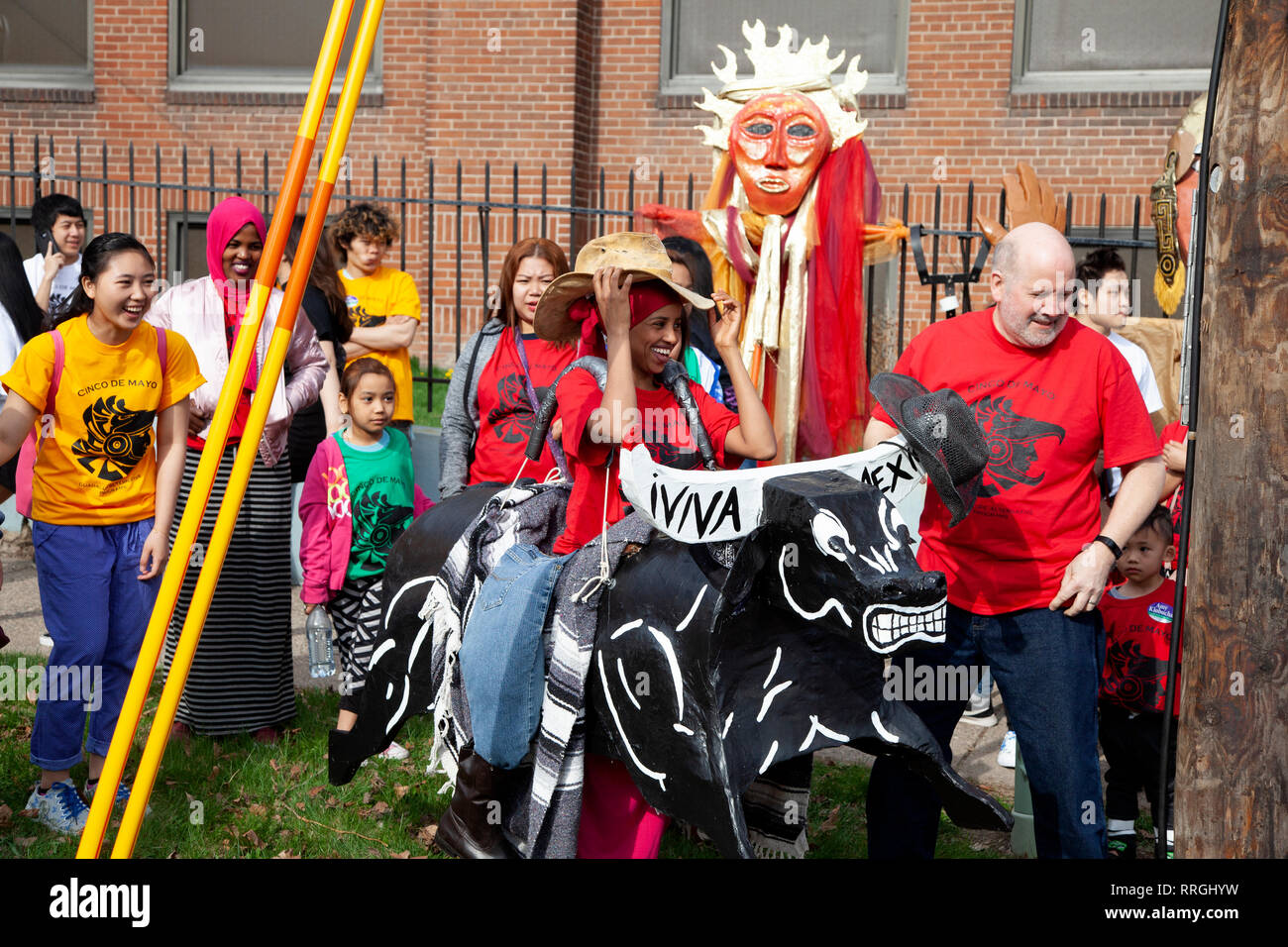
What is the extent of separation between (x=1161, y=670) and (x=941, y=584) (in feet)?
4.89

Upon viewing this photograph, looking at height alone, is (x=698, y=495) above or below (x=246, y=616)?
Answer: above

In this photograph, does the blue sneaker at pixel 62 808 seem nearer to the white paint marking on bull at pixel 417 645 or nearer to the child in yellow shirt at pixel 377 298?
the white paint marking on bull at pixel 417 645

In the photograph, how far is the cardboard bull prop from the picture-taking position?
2.84m

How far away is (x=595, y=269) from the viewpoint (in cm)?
359

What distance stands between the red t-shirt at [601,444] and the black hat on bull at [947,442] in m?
0.64

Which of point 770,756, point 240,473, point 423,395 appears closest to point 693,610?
point 770,756

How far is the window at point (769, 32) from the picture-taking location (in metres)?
12.9

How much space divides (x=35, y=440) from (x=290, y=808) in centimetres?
150

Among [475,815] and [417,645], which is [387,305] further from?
[475,815]

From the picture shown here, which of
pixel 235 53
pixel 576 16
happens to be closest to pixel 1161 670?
pixel 576 16

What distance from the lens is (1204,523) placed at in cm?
304

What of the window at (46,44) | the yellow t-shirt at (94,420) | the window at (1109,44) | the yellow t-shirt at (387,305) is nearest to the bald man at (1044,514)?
the yellow t-shirt at (94,420)

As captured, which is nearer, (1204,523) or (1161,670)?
(1204,523)
